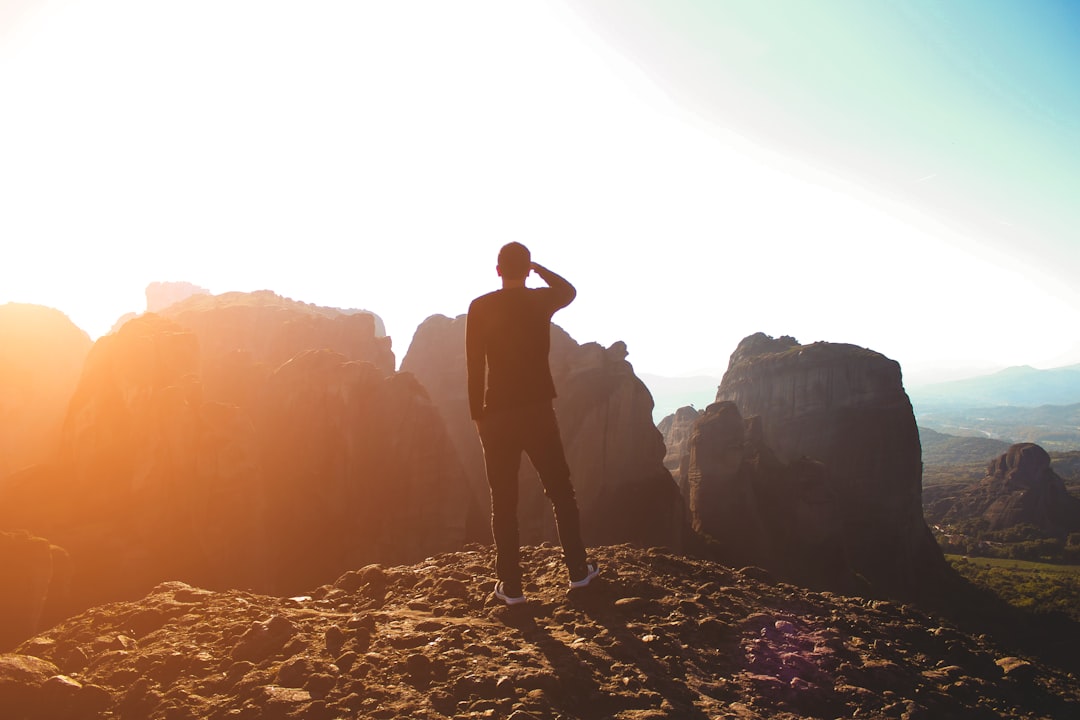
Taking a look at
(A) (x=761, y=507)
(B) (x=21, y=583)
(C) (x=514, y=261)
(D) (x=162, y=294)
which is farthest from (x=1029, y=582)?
(D) (x=162, y=294)

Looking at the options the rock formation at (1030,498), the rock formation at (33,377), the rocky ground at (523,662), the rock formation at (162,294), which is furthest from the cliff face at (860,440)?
the rock formation at (162,294)

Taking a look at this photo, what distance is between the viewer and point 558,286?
7.41 m

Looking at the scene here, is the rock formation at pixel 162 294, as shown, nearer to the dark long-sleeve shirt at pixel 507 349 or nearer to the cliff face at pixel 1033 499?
the dark long-sleeve shirt at pixel 507 349

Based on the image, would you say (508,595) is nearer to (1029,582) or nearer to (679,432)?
(1029,582)

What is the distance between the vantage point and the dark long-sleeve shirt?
275 inches

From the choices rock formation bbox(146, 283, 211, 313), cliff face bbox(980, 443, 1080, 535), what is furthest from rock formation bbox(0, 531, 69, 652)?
rock formation bbox(146, 283, 211, 313)

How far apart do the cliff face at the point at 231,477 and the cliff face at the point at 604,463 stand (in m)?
8.44

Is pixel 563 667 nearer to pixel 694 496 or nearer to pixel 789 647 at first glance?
pixel 789 647

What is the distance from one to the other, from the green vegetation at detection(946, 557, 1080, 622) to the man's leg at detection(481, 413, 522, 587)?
215 feet

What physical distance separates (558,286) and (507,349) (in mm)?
1062

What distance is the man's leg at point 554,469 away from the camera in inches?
277

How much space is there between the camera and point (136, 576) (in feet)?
109

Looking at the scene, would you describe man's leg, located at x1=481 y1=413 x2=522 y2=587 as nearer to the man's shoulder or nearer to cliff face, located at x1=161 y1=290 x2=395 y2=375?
the man's shoulder

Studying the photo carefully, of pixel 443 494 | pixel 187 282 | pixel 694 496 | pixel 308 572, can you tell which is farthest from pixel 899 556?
pixel 187 282
